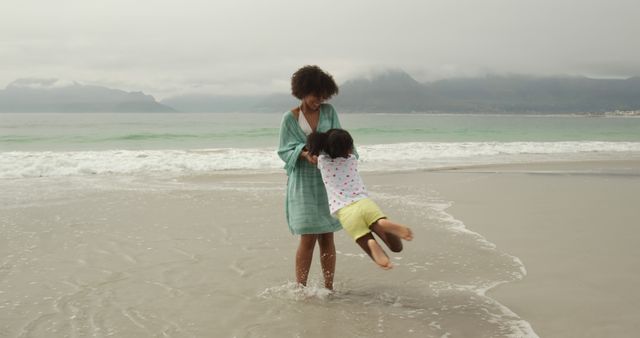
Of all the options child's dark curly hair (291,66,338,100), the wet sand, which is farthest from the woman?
the wet sand

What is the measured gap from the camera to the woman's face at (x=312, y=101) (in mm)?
3898

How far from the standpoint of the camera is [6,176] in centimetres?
1291

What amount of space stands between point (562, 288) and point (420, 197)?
5.05 metres

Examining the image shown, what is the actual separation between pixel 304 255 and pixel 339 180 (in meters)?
0.81

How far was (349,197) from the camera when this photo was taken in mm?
3711

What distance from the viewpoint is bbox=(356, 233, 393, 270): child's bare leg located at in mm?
3377

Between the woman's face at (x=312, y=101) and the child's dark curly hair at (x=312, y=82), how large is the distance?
22 mm

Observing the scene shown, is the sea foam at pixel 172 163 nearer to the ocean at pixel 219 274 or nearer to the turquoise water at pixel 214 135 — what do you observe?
the ocean at pixel 219 274

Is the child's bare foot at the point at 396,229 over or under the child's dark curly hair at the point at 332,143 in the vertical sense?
under

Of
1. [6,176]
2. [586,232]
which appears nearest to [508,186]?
[586,232]

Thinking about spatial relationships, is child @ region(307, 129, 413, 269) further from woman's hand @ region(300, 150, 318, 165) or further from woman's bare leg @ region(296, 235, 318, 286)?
woman's bare leg @ region(296, 235, 318, 286)

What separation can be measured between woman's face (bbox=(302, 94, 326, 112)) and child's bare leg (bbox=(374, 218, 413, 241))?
1030 millimetres

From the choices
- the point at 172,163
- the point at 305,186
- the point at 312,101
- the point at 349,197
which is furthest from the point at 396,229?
the point at 172,163

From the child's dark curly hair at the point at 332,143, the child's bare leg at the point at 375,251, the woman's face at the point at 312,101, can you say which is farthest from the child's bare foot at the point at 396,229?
the woman's face at the point at 312,101
